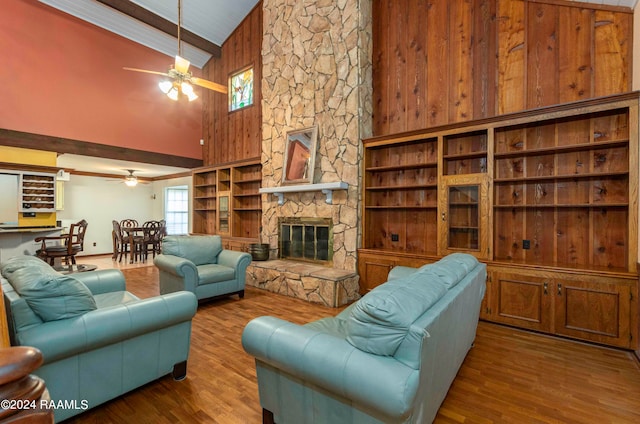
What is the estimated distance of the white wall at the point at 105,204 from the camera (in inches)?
336

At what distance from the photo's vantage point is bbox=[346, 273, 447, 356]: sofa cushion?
1.32 metres

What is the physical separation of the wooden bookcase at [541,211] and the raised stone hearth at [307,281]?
1.32 ft

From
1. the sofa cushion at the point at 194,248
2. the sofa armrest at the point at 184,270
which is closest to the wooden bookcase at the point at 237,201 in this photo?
the sofa cushion at the point at 194,248

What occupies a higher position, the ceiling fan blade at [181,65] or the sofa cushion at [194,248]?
the ceiling fan blade at [181,65]

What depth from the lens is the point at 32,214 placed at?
592 centimetres


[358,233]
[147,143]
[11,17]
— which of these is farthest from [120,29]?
[358,233]

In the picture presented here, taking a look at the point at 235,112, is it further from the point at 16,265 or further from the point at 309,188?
the point at 16,265

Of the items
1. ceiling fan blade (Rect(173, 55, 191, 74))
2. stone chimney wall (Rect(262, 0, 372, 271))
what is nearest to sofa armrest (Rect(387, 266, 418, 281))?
stone chimney wall (Rect(262, 0, 372, 271))

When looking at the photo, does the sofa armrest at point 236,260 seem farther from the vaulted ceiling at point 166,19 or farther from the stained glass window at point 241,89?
the vaulted ceiling at point 166,19

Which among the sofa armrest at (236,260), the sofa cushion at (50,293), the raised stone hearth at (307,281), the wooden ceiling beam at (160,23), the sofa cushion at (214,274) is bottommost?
the raised stone hearth at (307,281)

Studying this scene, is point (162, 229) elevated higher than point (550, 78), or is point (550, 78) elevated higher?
point (550, 78)

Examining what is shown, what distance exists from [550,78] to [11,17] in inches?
347

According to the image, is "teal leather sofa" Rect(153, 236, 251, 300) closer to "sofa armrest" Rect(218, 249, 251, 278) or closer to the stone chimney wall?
"sofa armrest" Rect(218, 249, 251, 278)

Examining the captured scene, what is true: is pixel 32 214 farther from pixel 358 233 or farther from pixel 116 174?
pixel 358 233
